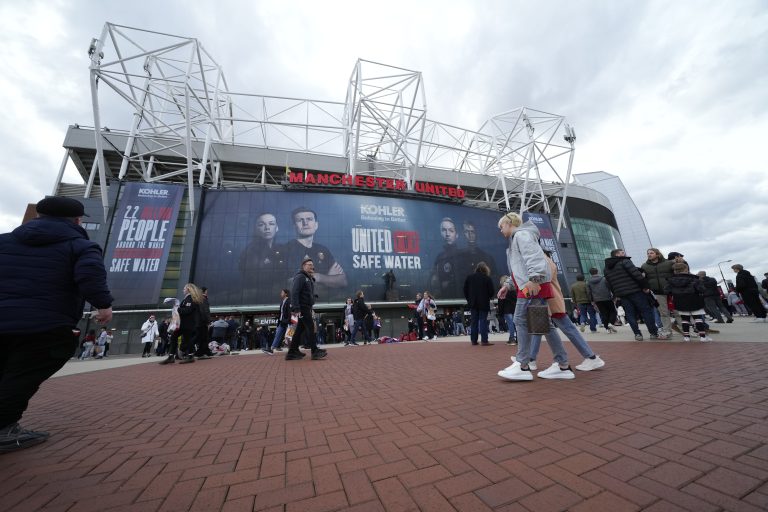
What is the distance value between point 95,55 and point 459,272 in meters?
29.1

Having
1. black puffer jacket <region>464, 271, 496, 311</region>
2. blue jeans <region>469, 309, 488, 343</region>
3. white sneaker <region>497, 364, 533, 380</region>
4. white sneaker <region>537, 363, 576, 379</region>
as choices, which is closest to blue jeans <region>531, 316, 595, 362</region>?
white sneaker <region>537, 363, 576, 379</region>

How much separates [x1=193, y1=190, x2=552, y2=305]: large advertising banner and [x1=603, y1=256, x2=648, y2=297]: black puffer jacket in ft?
55.8

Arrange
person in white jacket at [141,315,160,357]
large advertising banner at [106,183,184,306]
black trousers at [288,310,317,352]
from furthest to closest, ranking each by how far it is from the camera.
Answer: large advertising banner at [106,183,184,306]
person in white jacket at [141,315,160,357]
black trousers at [288,310,317,352]

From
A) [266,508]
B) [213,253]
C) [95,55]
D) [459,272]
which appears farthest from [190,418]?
[95,55]

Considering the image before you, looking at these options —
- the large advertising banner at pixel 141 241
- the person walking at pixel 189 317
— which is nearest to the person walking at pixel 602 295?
the person walking at pixel 189 317

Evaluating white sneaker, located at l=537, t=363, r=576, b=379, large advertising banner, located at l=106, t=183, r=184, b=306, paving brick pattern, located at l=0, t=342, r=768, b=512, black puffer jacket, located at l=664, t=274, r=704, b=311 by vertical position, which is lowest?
paving brick pattern, located at l=0, t=342, r=768, b=512

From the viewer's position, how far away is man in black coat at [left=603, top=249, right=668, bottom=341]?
581cm

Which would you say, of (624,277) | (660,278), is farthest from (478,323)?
(660,278)

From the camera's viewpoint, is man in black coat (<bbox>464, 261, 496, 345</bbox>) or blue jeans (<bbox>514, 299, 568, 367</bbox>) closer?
blue jeans (<bbox>514, 299, 568, 367</bbox>)

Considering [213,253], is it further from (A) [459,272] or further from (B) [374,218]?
(A) [459,272]

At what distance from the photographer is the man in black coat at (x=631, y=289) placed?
19.1 feet

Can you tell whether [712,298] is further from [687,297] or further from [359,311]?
[359,311]

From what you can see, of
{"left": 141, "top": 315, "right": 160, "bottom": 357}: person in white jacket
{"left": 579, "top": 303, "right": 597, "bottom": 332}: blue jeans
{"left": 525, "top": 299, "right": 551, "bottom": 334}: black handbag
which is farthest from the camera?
{"left": 141, "top": 315, "right": 160, "bottom": 357}: person in white jacket

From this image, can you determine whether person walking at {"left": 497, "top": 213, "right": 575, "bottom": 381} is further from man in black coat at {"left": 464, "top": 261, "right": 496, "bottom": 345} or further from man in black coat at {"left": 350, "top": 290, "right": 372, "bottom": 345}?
man in black coat at {"left": 350, "top": 290, "right": 372, "bottom": 345}
